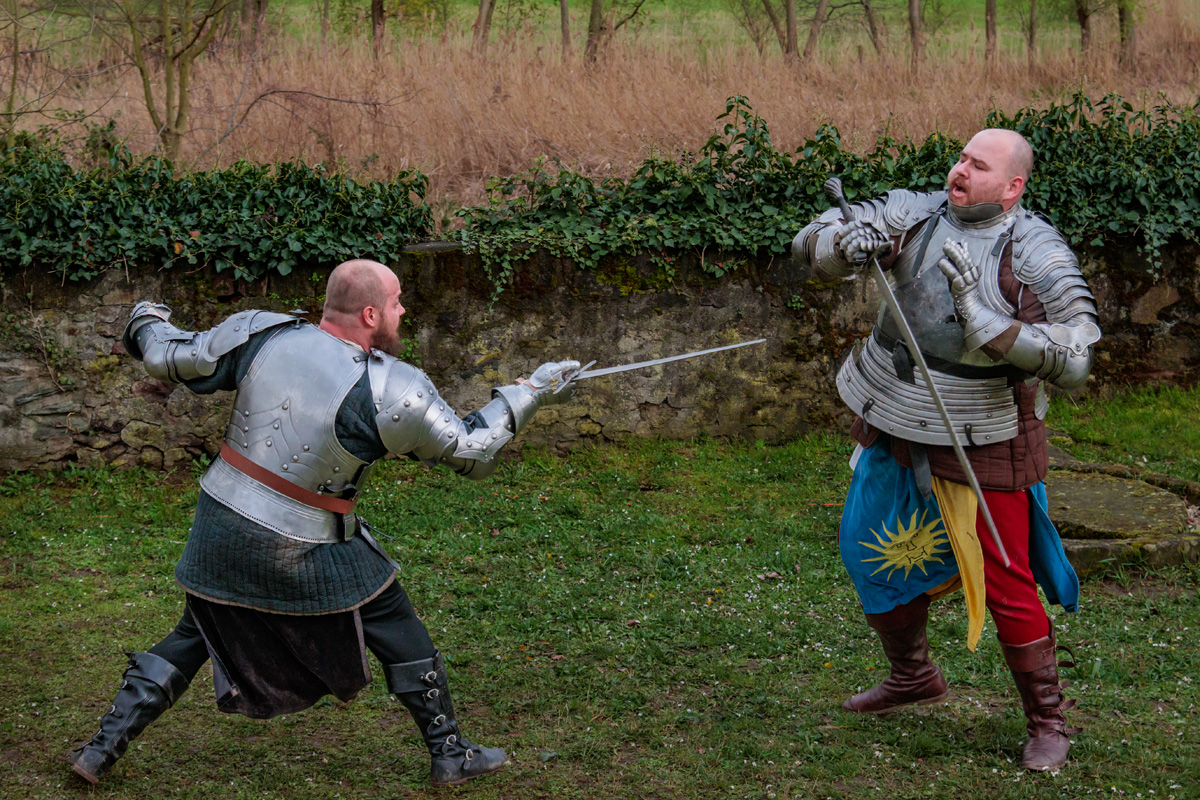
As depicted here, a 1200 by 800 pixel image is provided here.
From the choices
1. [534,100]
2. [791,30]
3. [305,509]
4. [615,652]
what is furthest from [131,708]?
[791,30]

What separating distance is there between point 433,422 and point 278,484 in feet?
1.53

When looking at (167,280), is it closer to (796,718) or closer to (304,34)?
(796,718)

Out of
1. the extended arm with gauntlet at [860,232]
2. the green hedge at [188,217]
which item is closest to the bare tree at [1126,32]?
the green hedge at [188,217]

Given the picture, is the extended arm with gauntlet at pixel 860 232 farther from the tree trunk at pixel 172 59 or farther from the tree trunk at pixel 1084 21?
the tree trunk at pixel 1084 21

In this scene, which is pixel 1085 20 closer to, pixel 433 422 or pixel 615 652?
pixel 615 652

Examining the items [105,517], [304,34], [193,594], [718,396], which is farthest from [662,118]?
[193,594]

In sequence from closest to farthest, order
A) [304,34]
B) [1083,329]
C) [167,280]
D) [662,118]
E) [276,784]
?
1. [1083,329]
2. [276,784]
3. [167,280]
4. [662,118]
5. [304,34]

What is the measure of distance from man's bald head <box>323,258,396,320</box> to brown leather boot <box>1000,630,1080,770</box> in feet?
7.12

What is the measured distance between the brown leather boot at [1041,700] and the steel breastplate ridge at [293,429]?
2.08 m

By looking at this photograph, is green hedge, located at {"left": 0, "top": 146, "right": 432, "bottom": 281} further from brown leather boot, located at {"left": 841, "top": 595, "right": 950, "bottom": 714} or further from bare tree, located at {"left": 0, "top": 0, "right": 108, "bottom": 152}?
brown leather boot, located at {"left": 841, "top": 595, "right": 950, "bottom": 714}

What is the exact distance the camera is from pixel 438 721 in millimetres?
3172

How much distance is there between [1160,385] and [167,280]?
6119 millimetres

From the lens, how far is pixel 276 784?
332cm

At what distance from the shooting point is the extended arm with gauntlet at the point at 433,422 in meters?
2.88
